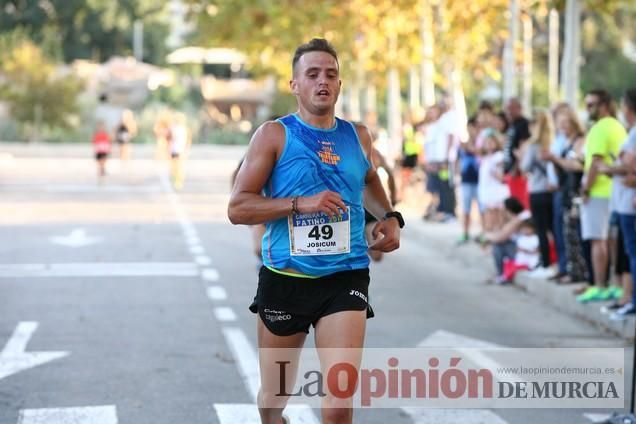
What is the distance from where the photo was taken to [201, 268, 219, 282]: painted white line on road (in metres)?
15.8

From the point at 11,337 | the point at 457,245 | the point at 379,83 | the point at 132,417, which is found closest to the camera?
the point at 132,417

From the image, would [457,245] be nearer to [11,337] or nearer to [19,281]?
[19,281]

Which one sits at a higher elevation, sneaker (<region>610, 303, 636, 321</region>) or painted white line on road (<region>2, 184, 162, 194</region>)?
sneaker (<region>610, 303, 636, 321</region>)

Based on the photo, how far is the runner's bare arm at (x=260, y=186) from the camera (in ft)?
20.4

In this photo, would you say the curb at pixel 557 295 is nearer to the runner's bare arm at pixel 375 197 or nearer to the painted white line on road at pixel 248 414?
the painted white line on road at pixel 248 414

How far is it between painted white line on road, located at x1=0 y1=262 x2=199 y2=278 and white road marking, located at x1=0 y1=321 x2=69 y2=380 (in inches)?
172

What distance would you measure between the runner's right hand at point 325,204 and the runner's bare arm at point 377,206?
40 cm

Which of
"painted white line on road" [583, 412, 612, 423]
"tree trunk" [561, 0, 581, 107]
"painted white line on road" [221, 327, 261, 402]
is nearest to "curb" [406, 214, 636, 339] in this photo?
"tree trunk" [561, 0, 581, 107]

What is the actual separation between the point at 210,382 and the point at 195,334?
7.25 ft

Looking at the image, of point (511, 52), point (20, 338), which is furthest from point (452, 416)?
point (511, 52)

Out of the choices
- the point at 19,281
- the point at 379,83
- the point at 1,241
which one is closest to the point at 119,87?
the point at 379,83

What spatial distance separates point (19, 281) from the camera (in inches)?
606

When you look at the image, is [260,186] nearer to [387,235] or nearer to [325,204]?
[325,204]

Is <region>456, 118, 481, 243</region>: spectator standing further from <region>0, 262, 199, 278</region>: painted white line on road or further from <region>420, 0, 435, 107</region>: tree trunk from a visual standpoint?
<region>420, 0, 435, 107</region>: tree trunk
